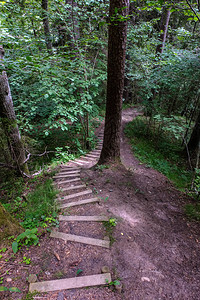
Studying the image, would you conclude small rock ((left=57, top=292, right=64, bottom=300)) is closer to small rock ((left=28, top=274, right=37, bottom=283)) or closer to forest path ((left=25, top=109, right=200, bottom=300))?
forest path ((left=25, top=109, right=200, bottom=300))

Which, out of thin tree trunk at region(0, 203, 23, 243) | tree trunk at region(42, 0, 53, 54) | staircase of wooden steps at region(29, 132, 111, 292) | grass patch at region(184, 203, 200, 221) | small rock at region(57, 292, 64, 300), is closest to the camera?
small rock at region(57, 292, 64, 300)

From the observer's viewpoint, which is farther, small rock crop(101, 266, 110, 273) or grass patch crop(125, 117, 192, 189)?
grass patch crop(125, 117, 192, 189)

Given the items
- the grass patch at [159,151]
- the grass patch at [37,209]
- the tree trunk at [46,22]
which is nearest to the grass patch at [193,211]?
the grass patch at [159,151]

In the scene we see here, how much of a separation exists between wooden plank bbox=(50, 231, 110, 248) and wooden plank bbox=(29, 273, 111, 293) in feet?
1.54

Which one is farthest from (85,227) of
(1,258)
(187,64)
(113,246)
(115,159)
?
(187,64)

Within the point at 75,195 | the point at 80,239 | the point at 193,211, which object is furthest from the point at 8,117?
the point at 193,211

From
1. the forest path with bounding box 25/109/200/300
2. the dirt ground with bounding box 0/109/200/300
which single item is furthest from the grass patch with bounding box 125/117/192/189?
the dirt ground with bounding box 0/109/200/300

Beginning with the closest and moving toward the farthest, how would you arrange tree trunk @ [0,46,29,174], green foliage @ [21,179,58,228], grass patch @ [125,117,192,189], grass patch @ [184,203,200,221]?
1. green foliage @ [21,179,58,228]
2. grass patch @ [184,203,200,221]
3. tree trunk @ [0,46,29,174]
4. grass patch @ [125,117,192,189]

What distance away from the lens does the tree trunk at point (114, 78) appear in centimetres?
356

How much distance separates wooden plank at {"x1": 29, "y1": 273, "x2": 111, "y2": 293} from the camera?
1.72 meters

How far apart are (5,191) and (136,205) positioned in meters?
4.16

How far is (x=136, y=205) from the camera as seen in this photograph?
3504 mm

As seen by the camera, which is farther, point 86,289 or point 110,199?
point 110,199

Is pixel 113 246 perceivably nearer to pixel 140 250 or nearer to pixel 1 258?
pixel 140 250
